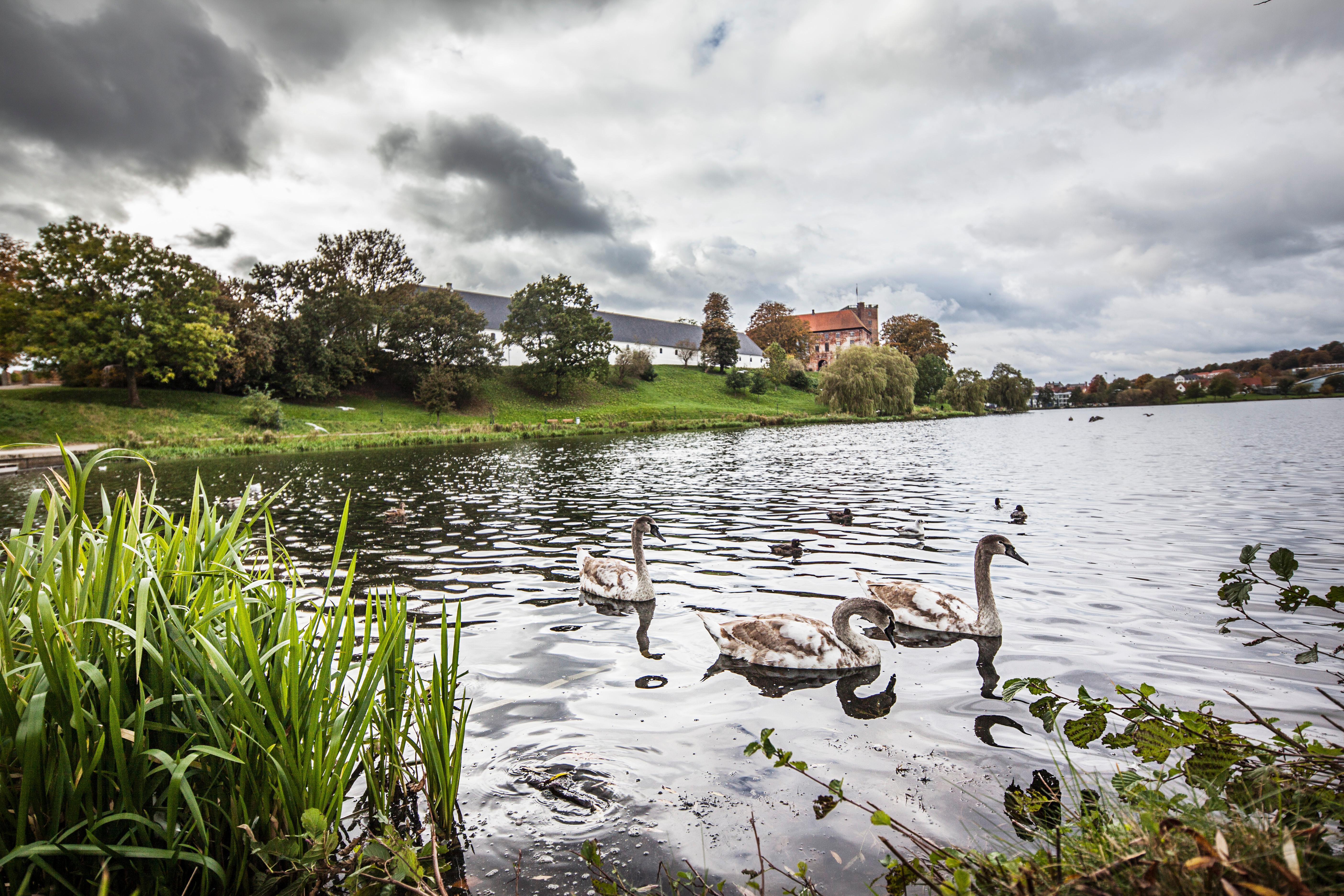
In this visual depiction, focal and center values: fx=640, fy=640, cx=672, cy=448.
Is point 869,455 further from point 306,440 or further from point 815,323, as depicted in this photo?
point 815,323

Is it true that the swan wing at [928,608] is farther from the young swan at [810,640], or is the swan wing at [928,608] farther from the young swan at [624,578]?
the young swan at [624,578]

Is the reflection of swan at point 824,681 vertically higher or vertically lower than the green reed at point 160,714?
lower

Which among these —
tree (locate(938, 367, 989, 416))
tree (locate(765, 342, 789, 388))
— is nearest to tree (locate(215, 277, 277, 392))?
tree (locate(765, 342, 789, 388))

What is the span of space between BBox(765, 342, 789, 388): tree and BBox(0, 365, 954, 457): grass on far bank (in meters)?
13.8

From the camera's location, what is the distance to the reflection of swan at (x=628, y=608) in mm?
7855

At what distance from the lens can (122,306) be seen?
45531mm

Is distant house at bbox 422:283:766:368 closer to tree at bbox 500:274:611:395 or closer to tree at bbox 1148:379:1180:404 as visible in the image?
tree at bbox 500:274:611:395

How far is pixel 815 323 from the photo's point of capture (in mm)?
159375

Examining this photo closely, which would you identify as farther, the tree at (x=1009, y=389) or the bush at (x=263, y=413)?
the tree at (x=1009, y=389)

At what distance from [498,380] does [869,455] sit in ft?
175

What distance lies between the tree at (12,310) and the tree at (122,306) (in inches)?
33.9

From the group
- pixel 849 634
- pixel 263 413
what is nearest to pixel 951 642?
pixel 849 634

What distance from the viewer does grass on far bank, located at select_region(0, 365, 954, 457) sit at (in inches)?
1524

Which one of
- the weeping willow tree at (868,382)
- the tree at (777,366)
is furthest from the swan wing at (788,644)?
the tree at (777,366)
